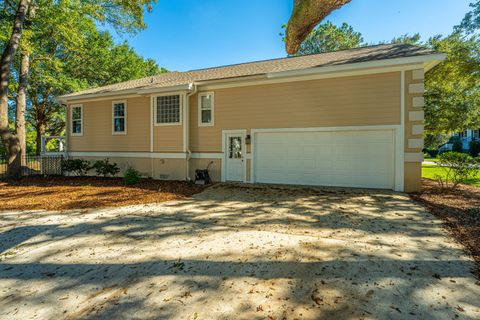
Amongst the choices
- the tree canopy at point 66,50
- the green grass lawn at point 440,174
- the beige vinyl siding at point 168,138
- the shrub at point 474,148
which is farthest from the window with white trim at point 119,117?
the shrub at point 474,148

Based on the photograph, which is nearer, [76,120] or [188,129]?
[188,129]

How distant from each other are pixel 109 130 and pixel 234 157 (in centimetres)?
647

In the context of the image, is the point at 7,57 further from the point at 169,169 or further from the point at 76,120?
the point at 169,169

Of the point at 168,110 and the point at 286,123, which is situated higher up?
the point at 168,110

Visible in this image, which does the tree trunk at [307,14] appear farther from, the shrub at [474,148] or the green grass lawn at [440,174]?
the shrub at [474,148]

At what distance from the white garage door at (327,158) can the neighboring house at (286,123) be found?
0.03m

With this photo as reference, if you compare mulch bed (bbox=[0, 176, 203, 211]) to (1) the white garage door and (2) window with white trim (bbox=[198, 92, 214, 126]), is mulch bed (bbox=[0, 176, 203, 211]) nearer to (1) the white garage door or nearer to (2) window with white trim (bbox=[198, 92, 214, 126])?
(2) window with white trim (bbox=[198, 92, 214, 126])

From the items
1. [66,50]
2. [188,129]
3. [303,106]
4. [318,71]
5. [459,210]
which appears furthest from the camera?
[66,50]

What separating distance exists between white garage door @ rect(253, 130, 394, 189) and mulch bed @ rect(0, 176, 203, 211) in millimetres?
2920

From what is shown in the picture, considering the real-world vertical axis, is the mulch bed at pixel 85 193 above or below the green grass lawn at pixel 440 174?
below

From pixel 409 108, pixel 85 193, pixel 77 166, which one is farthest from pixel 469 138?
pixel 77 166

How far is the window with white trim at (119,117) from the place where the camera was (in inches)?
455

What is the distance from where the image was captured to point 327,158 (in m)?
8.67

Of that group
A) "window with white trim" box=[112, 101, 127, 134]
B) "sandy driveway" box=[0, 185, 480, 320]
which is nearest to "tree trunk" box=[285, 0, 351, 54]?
"sandy driveway" box=[0, 185, 480, 320]
